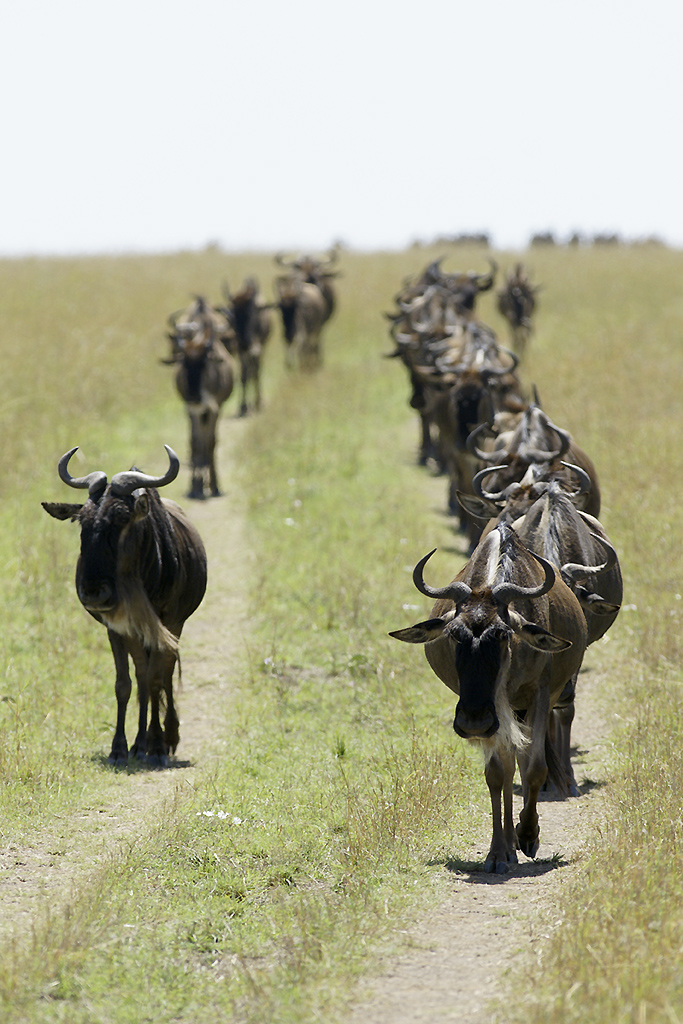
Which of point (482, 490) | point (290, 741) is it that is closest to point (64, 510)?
point (290, 741)

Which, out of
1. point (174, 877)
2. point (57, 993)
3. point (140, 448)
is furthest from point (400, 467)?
point (57, 993)

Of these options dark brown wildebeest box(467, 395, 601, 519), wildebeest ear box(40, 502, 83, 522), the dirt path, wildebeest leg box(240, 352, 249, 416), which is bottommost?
the dirt path

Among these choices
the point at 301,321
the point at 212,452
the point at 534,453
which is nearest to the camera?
the point at 534,453

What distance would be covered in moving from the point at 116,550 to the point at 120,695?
98 cm

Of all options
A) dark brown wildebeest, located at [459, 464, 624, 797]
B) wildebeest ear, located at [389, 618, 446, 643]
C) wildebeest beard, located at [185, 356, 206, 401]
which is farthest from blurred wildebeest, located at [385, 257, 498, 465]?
wildebeest ear, located at [389, 618, 446, 643]

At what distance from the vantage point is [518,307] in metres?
22.6

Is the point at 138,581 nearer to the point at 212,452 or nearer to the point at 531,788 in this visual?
the point at 531,788

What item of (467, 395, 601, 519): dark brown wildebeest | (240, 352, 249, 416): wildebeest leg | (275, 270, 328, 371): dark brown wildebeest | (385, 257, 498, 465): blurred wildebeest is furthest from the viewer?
(275, 270, 328, 371): dark brown wildebeest

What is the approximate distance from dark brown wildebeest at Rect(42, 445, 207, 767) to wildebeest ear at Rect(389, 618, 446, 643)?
222cm

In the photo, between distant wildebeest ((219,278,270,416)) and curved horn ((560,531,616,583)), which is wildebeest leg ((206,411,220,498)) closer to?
distant wildebeest ((219,278,270,416))

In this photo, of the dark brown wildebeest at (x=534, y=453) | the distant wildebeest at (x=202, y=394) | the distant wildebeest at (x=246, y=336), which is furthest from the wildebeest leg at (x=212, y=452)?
the dark brown wildebeest at (x=534, y=453)

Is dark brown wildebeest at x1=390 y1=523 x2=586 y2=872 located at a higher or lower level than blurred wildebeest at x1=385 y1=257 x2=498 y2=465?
lower

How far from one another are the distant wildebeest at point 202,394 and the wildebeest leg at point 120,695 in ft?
20.8

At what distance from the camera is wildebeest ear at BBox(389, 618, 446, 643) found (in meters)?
5.40
